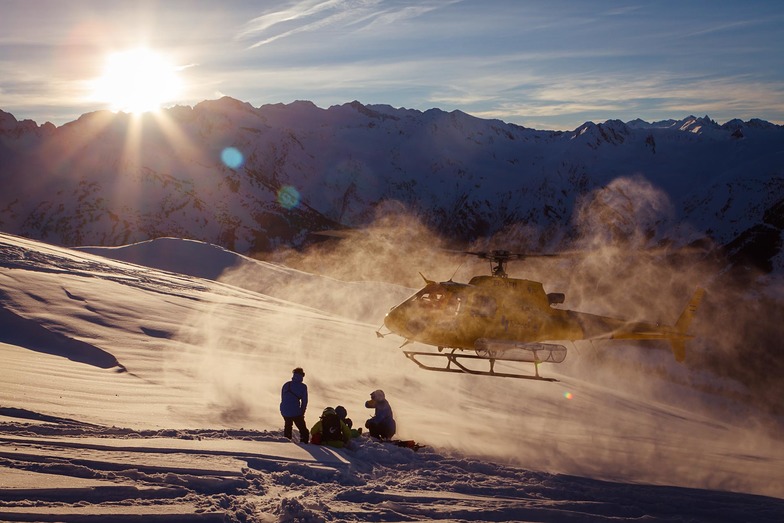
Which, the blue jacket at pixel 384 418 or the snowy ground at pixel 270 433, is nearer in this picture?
the snowy ground at pixel 270 433

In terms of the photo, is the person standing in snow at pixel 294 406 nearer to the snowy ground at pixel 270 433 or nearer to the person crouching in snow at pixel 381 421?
the snowy ground at pixel 270 433

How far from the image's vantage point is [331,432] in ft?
37.8

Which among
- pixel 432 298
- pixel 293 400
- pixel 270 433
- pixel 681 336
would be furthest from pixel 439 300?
pixel 681 336

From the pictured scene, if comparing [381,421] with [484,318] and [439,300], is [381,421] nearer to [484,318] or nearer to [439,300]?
[439,300]

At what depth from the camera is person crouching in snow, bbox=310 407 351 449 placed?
1149 cm

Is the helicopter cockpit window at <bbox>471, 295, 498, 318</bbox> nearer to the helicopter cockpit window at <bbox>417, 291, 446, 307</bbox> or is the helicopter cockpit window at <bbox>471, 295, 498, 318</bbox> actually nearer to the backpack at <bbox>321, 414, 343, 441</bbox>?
the helicopter cockpit window at <bbox>417, 291, 446, 307</bbox>

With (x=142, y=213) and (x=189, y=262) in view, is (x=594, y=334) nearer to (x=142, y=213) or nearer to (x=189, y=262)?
(x=189, y=262)

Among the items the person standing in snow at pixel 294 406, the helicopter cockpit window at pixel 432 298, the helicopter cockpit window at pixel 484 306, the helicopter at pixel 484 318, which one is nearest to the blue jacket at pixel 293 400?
the person standing in snow at pixel 294 406

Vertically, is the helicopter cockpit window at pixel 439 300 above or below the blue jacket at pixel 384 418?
above

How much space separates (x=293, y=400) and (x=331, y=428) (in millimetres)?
855

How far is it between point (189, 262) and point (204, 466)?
3505 cm

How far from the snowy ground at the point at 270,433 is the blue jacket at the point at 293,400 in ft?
1.55

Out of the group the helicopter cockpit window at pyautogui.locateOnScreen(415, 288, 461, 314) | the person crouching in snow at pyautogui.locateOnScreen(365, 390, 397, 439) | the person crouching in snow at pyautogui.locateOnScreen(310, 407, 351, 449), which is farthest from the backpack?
the helicopter cockpit window at pyautogui.locateOnScreen(415, 288, 461, 314)

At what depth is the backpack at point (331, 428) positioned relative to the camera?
37.8ft
